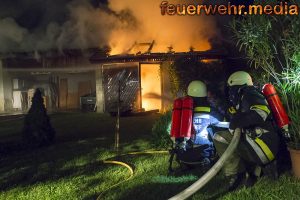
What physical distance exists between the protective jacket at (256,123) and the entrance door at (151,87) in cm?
1326

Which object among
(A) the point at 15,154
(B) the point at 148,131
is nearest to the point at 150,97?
(B) the point at 148,131

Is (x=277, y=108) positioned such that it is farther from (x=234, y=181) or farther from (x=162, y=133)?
(x=162, y=133)

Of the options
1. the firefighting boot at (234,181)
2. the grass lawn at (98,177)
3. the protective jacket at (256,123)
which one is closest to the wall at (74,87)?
the grass lawn at (98,177)

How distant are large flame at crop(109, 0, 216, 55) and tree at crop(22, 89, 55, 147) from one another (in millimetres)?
9643

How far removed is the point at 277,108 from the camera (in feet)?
17.6

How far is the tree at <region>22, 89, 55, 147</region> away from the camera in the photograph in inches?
372

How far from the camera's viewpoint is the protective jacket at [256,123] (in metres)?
4.94

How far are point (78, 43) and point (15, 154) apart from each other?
13508mm

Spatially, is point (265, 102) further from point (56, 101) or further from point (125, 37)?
point (56, 101)

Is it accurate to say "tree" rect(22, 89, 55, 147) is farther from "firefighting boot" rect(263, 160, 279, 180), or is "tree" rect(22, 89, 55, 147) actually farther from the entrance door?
the entrance door

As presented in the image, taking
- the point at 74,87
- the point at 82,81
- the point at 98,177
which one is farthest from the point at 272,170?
the point at 74,87

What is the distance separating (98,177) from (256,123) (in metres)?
2.97

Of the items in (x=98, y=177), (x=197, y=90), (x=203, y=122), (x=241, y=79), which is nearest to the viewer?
(x=241, y=79)

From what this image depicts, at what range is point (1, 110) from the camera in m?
21.0
